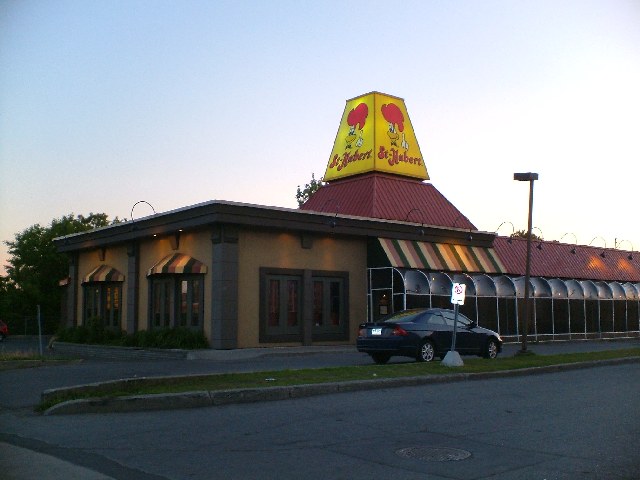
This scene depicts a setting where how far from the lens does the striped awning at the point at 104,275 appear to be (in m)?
29.9

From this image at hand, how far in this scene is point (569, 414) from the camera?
10781mm

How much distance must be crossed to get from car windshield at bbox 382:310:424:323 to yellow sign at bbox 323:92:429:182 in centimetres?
1526

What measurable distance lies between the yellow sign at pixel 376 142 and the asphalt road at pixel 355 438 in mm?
21685

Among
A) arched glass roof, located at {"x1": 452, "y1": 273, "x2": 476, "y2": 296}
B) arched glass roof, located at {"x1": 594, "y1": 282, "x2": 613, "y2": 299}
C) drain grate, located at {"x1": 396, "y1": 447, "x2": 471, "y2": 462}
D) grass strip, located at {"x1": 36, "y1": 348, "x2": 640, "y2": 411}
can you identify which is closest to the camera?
drain grate, located at {"x1": 396, "y1": 447, "x2": 471, "y2": 462}

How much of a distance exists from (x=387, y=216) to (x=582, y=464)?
23.8m

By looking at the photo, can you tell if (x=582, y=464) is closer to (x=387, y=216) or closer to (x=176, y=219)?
(x=176, y=219)

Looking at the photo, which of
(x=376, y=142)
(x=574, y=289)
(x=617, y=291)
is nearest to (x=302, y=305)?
(x=376, y=142)

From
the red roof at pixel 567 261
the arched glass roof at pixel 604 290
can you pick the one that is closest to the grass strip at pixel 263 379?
the red roof at pixel 567 261

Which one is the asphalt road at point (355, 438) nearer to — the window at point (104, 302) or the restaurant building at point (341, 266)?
the restaurant building at point (341, 266)

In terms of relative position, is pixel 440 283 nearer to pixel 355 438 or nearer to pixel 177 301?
pixel 177 301

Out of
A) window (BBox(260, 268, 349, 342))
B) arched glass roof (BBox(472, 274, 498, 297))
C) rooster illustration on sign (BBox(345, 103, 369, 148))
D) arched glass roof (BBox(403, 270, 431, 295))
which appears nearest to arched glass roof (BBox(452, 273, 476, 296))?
arched glass roof (BBox(472, 274, 498, 297))

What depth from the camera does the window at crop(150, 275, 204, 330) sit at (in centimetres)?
2514

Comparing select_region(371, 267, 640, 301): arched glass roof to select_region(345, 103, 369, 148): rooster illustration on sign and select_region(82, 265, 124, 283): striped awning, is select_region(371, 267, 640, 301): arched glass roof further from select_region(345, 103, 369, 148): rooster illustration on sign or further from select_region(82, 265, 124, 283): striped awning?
select_region(82, 265, 124, 283): striped awning

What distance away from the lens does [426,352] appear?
1895 centimetres
